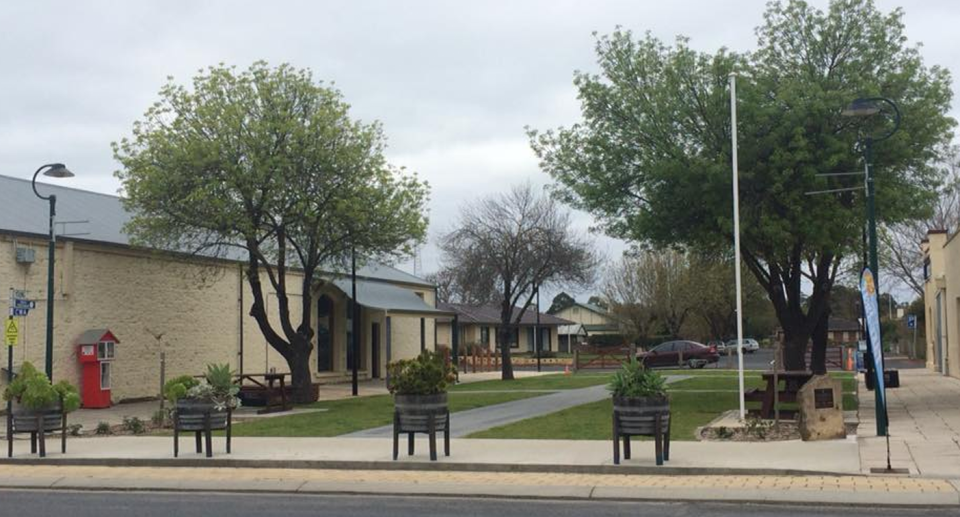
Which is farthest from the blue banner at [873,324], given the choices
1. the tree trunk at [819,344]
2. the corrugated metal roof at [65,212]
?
the corrugated metal roof at [65,212]

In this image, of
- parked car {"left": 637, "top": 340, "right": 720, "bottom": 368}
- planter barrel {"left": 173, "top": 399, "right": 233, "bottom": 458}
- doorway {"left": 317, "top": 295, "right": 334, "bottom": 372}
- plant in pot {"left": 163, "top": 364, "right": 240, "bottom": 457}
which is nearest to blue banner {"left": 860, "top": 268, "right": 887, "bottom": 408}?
plant in pot {"left": 163, "top": 364, "right": 240, "bottom": 457}

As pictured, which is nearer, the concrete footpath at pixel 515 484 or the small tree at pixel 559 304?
the concrete footpath at pixel 515 484

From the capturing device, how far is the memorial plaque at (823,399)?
15.6 m

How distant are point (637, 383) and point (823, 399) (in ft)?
12.5

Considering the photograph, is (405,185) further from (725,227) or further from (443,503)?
(443,503)

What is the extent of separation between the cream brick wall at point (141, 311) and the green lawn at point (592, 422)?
12.7 meters

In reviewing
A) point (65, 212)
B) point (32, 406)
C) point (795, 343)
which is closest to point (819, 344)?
point (795, 343)

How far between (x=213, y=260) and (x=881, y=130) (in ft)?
60.9

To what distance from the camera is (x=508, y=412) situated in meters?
23.2

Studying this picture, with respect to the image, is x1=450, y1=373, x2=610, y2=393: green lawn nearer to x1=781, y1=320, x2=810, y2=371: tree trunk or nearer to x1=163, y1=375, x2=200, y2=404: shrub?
x1=781, y1=320, x2=810, y2=371: tree trunk

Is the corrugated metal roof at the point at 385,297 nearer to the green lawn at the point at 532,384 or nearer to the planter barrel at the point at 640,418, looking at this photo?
the green lawn at the point at 532,384

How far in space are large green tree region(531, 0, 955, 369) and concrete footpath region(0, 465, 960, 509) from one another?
33.2 ft

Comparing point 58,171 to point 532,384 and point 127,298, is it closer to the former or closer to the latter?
point 127,298

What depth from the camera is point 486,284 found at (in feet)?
134
